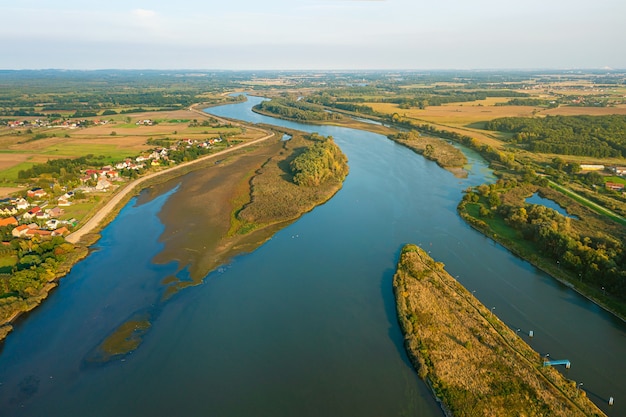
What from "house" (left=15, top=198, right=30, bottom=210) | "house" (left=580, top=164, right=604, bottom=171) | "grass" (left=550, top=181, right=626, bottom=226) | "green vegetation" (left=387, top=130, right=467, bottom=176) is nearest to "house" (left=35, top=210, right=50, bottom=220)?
"house" (left=15, top=198, right=30, bottom=210)

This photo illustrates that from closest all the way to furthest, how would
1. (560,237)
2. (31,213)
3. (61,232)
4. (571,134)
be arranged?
(560,237)
(61,232)
(31,213)
(571,134)

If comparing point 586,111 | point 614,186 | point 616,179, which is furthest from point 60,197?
point 586,111

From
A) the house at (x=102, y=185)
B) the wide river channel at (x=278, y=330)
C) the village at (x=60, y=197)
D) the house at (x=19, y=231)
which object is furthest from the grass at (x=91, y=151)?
the wide river channel at (x=278, y=330)

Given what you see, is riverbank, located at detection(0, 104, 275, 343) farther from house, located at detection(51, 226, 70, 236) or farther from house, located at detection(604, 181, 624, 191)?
house, located at detection(604, 181, 624, 191)

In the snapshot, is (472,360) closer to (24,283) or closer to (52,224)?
(24,283)

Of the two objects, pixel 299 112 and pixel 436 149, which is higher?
pixel 299 112

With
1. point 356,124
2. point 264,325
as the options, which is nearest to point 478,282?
point 264,325

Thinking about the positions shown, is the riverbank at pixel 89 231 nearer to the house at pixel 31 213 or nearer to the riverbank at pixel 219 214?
the riverbank at pixel 219 214
